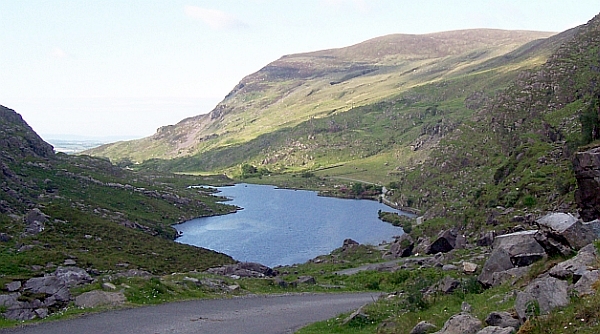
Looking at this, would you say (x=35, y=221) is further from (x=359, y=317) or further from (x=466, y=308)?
(x=466, y=308)

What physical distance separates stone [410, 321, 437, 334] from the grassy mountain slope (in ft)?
92.0

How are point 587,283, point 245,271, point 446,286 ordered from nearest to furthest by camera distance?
point 587,283 < point 446,286 < point 245,271

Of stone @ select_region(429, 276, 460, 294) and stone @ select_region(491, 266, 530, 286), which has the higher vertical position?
stone @ select_region(491, 266, 530, 286)

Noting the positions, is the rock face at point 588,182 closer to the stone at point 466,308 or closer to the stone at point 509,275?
the stone at point 509,275

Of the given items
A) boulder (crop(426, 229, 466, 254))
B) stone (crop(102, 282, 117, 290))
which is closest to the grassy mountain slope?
stone (crop(102, 282, 117, 290))

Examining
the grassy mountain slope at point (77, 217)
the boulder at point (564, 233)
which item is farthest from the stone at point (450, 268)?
the grassy mountain slope at point (77, 217)

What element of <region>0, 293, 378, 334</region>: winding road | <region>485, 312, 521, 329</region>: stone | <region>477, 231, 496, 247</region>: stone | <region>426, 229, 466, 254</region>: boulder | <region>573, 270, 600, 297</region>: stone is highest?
<region>573, 270, 600, 297</region>: stone

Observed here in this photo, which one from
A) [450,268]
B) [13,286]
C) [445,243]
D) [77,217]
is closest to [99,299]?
[13,286]

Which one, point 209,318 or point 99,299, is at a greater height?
point 99,299

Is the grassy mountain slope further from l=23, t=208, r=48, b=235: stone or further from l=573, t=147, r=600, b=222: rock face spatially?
l=573, t=147, r=600, b=222: rock face

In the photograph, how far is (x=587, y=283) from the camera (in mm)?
14930

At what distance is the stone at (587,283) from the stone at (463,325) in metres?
2.68

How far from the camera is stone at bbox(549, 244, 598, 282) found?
16078 mm

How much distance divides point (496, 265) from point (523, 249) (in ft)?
4.59
